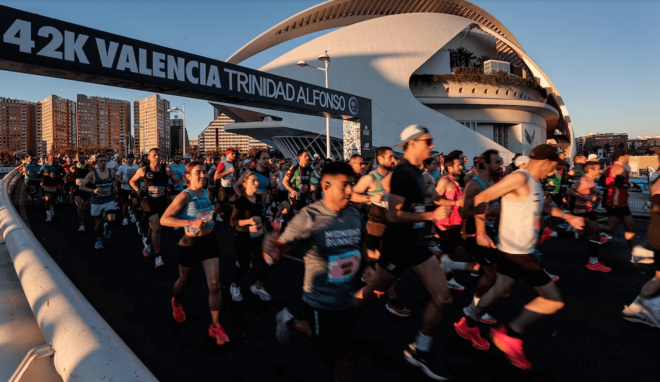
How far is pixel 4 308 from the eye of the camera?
143 inches

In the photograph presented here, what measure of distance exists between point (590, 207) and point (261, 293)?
5322mm

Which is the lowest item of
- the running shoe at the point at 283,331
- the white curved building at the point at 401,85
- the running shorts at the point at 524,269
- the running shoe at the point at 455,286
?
the running shoe at the point at 455,286

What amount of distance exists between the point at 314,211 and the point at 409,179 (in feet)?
3.43

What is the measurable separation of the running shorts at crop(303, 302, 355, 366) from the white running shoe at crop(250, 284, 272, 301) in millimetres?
2404

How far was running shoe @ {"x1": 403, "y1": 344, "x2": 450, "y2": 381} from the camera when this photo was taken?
9.33 ft

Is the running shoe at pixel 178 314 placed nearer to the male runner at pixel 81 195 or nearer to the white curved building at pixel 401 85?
the male runner at pixel 81 195

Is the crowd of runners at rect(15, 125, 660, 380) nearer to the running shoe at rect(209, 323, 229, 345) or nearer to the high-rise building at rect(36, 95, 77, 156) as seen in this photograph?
the running shoe at rect(209, 323, 229, 345)

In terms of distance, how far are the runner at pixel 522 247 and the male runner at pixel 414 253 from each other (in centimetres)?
55

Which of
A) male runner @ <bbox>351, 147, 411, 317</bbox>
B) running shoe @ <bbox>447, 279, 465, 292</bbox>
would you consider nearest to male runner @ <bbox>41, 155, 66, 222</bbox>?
male runner @ <bbox>351, 147, 411, 317</bbox>

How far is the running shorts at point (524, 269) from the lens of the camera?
293 cm

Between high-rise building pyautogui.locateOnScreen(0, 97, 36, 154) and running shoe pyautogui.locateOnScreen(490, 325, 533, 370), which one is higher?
high-rise building pyautogui.locateOnScreen(0, 97, 36, 154)

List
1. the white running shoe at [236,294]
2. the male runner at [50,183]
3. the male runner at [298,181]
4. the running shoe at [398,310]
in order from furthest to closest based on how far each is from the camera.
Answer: the male runner at [50,183] < the male runner at [298,181] < the white running shoe at [236,294] < the running shoe at [398,310]

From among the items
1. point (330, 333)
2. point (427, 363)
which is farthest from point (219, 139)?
point (330, 333)

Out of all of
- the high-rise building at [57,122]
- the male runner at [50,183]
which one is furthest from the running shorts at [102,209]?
the high-rise building at [57,122]
